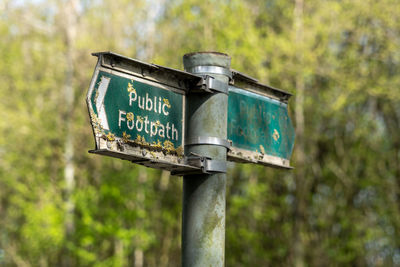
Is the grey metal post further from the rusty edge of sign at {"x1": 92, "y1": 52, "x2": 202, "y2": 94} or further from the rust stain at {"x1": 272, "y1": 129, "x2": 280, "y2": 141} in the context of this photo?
the rust stain at {"x1": 272, "y1": 129, "x2": 280, "y2": 141}

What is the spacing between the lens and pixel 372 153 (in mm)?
17859

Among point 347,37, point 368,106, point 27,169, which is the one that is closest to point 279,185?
point 368,106

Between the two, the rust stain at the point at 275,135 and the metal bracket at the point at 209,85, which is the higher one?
the metal bracket at the point at 209,85

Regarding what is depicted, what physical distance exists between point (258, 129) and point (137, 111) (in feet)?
2.84

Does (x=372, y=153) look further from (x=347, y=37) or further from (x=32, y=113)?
(x=32, y=113)

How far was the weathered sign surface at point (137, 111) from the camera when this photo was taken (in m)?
2.45

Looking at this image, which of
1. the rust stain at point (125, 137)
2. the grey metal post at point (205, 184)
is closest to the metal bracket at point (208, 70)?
the grey metal post at point (205, 184)

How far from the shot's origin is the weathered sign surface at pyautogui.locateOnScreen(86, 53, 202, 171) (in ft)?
8.05

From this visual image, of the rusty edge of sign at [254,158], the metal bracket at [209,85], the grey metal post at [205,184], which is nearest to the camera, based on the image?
the grey metal post at [205,184]

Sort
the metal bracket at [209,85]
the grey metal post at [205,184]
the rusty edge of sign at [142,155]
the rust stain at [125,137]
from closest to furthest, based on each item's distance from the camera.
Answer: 1. the rusty edge of sign at [142,155]
2. the rust stain at [125,137]
3. the grey metal post at [205,184]
4. the metal bracket at [209,85]

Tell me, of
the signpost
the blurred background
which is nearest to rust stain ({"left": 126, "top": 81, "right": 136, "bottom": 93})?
the signpost

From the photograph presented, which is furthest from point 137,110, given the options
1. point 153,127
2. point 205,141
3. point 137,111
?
point 205,141

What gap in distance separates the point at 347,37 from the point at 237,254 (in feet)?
24.9

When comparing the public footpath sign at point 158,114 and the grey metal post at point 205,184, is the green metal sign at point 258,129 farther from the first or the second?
the grey metal post at point 205,184
